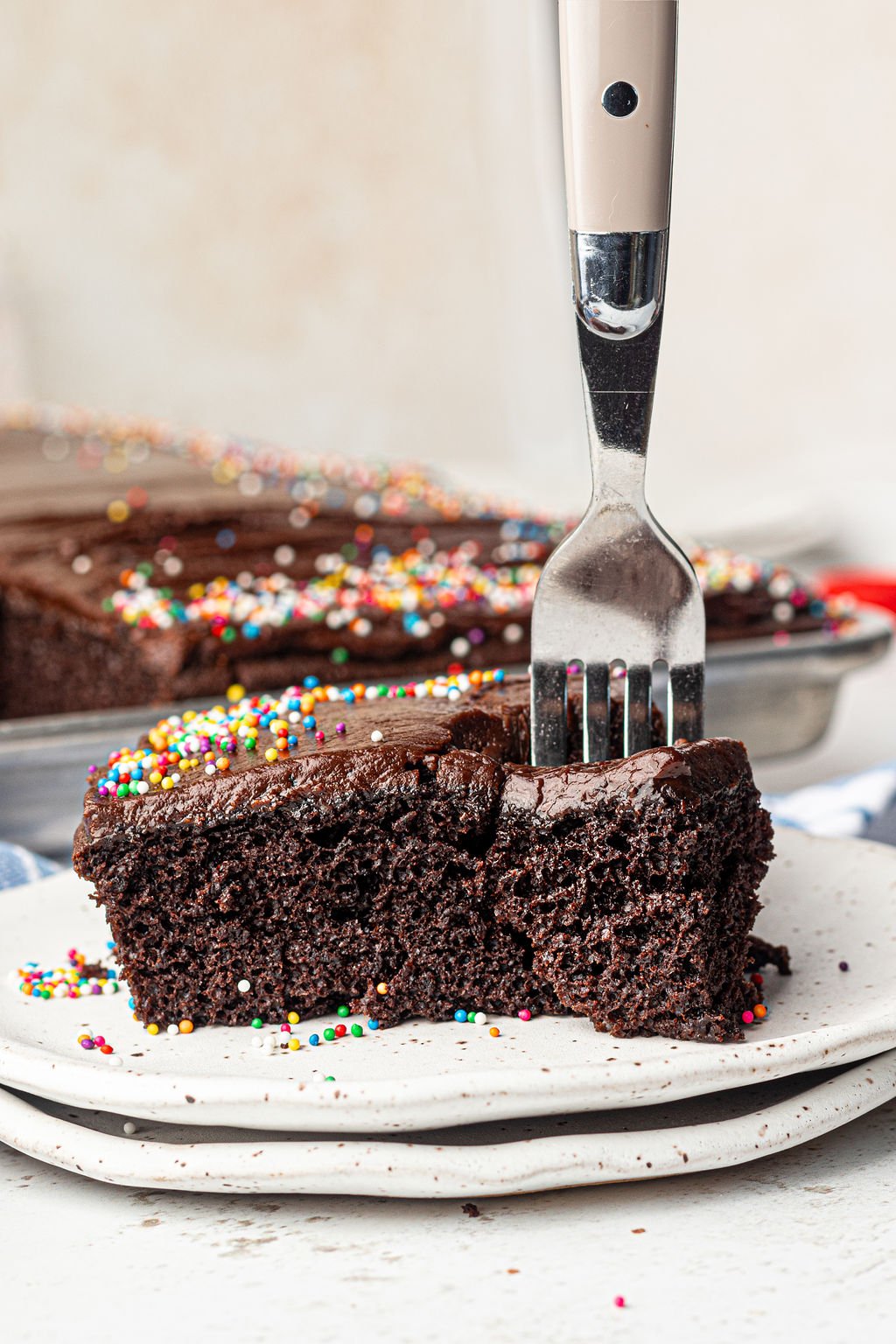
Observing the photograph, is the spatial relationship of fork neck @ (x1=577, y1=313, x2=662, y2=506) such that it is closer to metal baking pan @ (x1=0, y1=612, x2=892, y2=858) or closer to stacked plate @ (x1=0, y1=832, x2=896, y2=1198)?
stacked plate @ (x1=0, y1=832, x2=896, y2=1198)

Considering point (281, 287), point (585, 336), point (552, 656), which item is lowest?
point (281, 287)

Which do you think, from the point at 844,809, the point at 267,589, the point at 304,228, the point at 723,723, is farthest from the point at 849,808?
the point at 304,228

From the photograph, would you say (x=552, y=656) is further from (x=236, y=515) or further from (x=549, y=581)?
(x=236, y=515)

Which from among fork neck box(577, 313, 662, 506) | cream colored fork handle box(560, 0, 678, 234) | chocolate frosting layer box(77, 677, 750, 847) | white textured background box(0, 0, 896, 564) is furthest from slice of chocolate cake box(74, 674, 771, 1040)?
white textured background box(0, 0, 896, 564)

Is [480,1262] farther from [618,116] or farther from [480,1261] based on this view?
[618,116]

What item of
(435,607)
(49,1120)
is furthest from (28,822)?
(49,1120)
